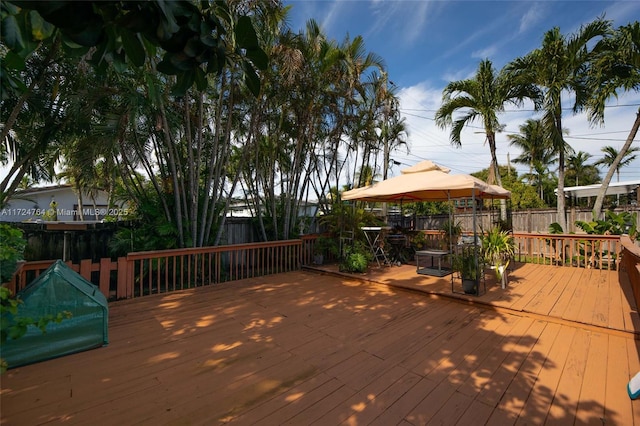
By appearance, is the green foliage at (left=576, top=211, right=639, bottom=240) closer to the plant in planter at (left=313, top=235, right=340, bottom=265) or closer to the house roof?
→ the house roof

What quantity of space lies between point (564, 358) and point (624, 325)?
1.13 meters

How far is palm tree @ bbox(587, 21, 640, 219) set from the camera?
20.2 ft

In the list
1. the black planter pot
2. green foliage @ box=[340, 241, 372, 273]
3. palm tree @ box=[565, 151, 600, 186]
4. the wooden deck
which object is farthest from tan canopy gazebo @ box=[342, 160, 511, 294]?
palm tree @ box=[565, 151, 600, 186]

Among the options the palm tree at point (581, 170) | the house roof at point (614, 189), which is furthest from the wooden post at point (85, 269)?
the palm tree at point (581, 170)

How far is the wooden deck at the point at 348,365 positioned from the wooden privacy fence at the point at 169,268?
1.28 ft

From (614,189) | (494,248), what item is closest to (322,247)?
(494,248)

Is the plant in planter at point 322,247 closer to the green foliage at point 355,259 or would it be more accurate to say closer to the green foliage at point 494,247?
the green foliage at point 355,259

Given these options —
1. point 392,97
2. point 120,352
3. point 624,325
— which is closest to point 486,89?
point 392,97

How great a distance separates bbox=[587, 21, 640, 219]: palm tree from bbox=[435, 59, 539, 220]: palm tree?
4.11ft

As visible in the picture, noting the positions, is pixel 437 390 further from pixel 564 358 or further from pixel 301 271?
pixel 301 271

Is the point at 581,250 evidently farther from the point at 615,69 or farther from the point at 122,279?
the point at 122,279

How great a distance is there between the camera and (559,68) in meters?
6.96

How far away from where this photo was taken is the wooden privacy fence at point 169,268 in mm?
3645

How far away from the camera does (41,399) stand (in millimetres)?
1822
